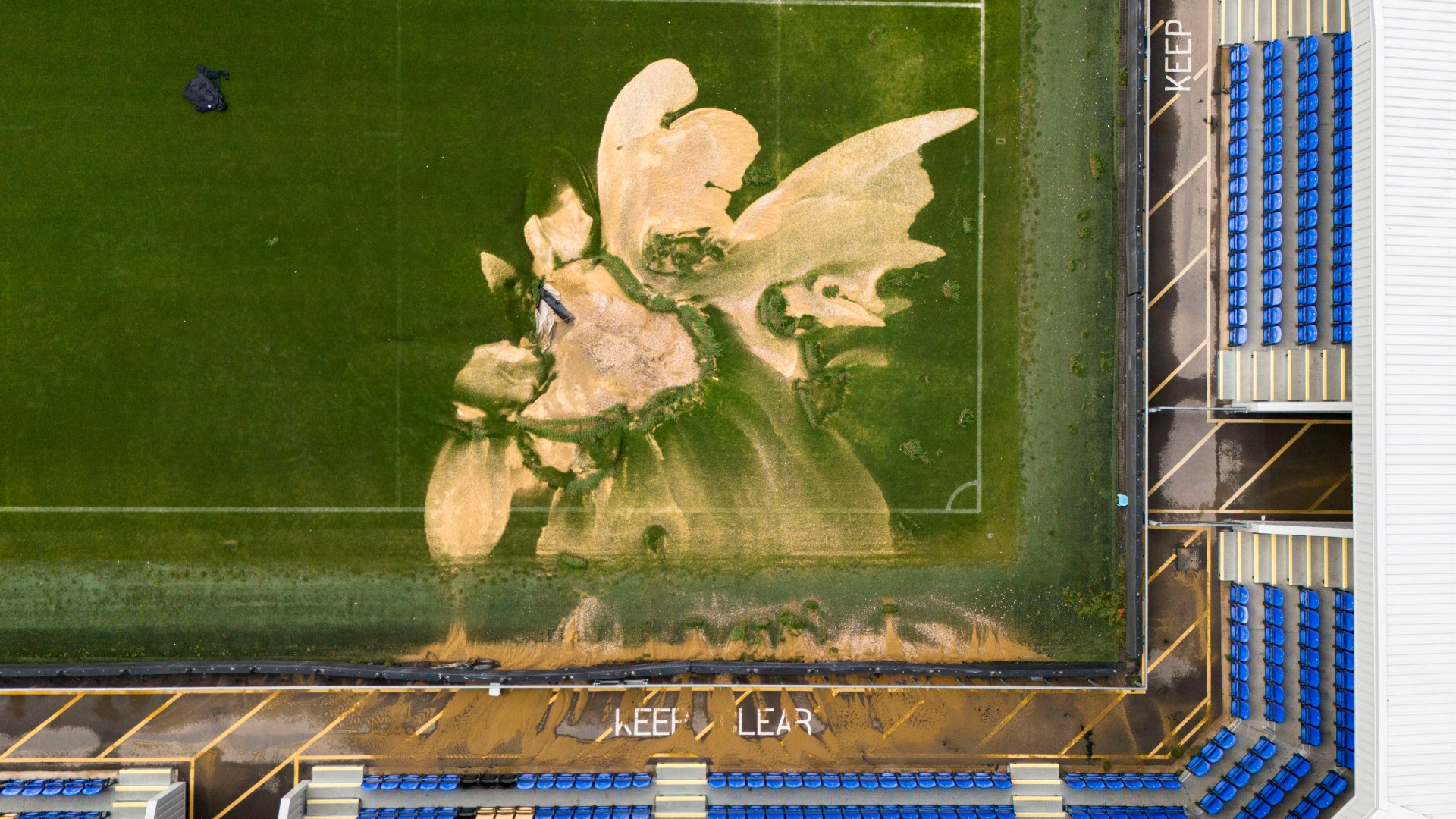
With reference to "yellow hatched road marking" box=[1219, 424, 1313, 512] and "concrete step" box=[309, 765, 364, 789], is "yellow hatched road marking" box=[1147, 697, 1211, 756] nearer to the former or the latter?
"yellow hatched road marking" box=[1219, 424, 1313, 512]

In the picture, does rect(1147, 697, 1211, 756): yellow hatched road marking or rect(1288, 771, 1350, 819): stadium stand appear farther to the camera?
rect(1147, 697, 1211, 756): yellow hatched road marking

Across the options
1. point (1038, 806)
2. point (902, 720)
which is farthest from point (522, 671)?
point (1038, 806)

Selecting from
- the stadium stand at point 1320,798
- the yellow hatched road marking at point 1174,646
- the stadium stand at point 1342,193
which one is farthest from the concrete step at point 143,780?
the stadium stand at point 1342,193

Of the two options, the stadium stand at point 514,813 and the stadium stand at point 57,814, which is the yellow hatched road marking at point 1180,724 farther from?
the stadium stand at point 57,814

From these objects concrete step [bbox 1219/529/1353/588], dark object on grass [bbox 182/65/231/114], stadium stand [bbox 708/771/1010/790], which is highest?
dark object on grass [bbox 182/65/231/114]

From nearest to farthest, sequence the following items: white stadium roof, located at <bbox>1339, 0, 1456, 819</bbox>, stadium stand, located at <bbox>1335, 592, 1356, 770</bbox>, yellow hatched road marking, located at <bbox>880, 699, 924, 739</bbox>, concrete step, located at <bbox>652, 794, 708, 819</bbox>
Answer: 1. white stadium roof, located at <bbox>1339, 0, 1456, 819</bbox>
2. stadium stand, located at <bbox>1335, 592, 1356, 770</bbox>
3. concrete step, located at <bbox>652, 794, 708, 819</bbox>
4. yellow hatched road marking, located at <bbox>880, 699, 924, 739</bbox>

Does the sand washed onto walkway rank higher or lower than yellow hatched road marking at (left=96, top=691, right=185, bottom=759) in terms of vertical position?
higher

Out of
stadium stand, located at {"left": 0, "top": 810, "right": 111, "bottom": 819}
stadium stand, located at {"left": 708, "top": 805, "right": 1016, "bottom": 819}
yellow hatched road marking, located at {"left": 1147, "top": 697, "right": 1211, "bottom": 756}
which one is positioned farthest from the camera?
yellow hatched road marking, located at {"left": 1147, "top": 697, "right": 1211, "bottom": 756}

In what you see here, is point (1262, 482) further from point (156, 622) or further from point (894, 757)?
point (156, 622)

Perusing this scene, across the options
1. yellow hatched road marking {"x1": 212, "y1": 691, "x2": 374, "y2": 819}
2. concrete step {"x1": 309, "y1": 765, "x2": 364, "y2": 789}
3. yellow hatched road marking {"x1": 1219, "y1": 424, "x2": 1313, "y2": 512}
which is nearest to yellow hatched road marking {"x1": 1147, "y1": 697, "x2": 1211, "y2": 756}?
yellow hatched road marking {"x1": 1219, "y1": 424, "x2": 1313, "y2": 512}
